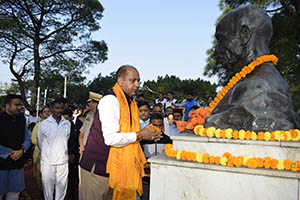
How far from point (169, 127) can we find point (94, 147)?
3313 mm

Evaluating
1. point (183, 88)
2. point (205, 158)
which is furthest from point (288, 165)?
point (183, 88)

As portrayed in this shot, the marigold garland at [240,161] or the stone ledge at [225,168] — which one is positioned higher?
the marigold garland at [240,161]

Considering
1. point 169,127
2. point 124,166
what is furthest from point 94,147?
point 169,127

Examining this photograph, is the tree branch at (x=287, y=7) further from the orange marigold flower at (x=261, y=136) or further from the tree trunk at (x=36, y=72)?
the tree trunk at (x=36, y=72)

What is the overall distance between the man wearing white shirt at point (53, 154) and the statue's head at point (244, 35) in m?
2.91

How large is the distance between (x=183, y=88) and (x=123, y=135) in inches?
698

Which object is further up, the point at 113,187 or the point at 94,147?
the point at 94,147

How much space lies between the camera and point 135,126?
267 cm

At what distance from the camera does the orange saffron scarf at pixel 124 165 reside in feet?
7.91

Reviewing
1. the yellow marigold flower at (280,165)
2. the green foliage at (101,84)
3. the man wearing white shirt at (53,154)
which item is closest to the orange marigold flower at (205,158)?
the yellow marigold flower at (280,165)

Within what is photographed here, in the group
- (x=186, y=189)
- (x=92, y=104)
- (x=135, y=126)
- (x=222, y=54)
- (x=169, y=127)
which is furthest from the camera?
(x=169, y=127)

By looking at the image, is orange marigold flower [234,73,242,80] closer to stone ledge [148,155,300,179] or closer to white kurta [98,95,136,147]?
stone ledge [148,155,300,179]

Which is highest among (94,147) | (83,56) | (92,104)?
(83,56)

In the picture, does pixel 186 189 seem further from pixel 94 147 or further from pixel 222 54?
pixel 222 54
